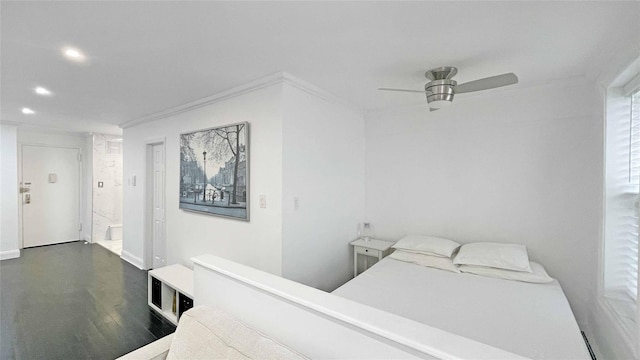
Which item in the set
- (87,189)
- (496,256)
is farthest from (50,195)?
(496,256)

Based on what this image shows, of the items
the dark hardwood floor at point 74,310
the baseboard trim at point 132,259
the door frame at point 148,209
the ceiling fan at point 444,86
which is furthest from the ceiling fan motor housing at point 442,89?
the baseboard trim at point 132,259

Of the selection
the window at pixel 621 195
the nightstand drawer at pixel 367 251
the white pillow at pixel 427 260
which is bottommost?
the nightstand drawer at pixel 367 251

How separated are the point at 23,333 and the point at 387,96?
4.09m

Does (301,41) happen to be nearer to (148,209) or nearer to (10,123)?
(148,209)

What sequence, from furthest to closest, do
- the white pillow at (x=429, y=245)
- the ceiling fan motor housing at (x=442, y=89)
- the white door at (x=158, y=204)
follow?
the white door at (x=158, y=204)
the white pillow at (x=429, y=245)
the ceiling fan motor housing at (x=442, y=89)

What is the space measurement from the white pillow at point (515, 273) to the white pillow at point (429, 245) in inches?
8.4

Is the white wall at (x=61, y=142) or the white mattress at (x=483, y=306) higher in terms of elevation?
the white wall at (x=61, y=142)

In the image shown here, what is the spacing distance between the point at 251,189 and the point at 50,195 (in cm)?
551

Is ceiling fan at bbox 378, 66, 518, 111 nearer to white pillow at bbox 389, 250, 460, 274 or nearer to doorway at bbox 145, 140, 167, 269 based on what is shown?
white pillow at bbox 389, 250, 460, 274

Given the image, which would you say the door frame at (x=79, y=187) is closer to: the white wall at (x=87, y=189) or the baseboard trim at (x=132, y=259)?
the white wall at (x=87, y=189)

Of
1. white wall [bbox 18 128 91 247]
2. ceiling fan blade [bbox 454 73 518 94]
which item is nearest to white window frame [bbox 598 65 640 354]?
ceiling fan blade [bbox 454 73 518 94]

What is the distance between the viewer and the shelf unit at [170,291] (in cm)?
247

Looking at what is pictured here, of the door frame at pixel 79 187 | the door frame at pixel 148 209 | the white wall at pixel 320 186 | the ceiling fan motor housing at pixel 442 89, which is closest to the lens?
the ceiling fan motor housing at pixel 442 89

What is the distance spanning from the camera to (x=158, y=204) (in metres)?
3.96
